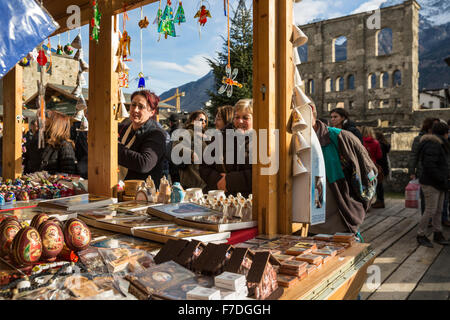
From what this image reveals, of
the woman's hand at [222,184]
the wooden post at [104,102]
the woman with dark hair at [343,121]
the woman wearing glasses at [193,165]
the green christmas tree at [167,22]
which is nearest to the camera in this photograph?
the green christmas tree at [167,22]

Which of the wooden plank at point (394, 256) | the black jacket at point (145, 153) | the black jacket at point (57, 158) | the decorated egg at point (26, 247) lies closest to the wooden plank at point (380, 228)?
the wooden plank at point (394, 256)

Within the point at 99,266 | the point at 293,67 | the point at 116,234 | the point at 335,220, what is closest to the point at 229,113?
the point at 335,220

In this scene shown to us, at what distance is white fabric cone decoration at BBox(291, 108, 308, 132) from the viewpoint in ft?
5.31

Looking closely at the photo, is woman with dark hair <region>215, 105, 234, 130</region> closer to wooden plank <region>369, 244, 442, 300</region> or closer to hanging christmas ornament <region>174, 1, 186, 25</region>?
hanging christmas ornament <region>174, 1, 186, 25</region>

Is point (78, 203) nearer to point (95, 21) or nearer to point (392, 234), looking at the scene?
point (95, 21)

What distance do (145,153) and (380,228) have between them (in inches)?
152

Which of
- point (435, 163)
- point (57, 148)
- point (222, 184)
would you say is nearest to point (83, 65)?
point (57, 148)

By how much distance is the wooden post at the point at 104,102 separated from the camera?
8.36 feet

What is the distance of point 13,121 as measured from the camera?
4.09m

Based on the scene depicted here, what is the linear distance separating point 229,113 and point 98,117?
4.44 ft

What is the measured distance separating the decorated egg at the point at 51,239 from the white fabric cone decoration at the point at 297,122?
108cm

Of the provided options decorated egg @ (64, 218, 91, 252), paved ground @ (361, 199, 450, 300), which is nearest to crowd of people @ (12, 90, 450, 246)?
paved ground @ (361, 199, 450, 300)

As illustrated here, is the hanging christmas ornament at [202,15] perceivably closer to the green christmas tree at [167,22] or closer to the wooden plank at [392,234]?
the green christmas tree at [167,22]

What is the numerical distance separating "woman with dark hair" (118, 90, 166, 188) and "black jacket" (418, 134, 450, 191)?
3.42m
